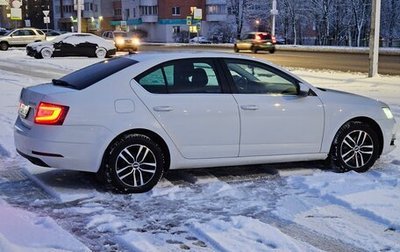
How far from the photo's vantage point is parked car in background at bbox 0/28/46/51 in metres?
46.3

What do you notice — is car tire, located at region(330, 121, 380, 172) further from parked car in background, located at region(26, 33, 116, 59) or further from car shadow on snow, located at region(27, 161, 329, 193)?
parked car in background, located at region(26, 33, 116, 59)

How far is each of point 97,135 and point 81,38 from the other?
30016mm

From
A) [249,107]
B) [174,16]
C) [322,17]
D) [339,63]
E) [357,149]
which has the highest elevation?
[174,16]

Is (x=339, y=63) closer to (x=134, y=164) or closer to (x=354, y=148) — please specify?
(x=354, y=148)

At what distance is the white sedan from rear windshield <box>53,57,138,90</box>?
2 centimetres

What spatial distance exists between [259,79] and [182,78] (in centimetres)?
95

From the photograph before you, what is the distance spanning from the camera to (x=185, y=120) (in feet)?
20.8

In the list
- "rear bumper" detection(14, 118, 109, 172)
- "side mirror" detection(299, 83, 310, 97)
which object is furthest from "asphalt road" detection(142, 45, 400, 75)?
"rear bumper" detection(14, 118, 109, 172)

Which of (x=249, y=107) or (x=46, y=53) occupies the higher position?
(x=249, y=107)

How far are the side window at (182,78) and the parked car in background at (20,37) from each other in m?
41.7

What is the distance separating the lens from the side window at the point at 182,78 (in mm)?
6391

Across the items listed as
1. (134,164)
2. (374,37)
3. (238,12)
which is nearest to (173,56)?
(134,164)

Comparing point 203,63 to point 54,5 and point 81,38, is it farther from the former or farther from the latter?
point 54,5

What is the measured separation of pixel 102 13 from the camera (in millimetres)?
106125
